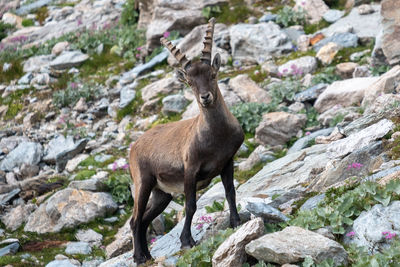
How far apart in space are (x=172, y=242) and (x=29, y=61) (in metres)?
18.1

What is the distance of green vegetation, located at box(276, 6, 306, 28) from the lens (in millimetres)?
20281

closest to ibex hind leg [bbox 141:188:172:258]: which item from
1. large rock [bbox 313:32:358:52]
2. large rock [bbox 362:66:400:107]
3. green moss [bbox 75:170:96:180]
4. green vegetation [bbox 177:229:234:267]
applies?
green vegetation [bbox 177:229:234:267]

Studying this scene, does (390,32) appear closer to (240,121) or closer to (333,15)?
(240,121)

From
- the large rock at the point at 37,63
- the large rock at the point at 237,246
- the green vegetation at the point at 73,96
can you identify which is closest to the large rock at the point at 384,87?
the large rock at the point at 237,246

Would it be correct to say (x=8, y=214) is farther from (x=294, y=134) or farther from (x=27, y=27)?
(x=27, y=27)

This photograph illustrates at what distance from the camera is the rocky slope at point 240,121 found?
6.64m

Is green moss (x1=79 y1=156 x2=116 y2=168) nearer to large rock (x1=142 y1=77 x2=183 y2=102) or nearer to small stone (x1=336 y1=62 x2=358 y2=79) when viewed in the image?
large rock (x1=142 y1=77 x2=183 y2=102)

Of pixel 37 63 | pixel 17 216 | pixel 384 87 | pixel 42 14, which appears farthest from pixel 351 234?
pixel 42 14

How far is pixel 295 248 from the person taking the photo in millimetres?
5953

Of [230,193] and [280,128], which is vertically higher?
[230,193]

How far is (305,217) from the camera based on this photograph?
22.0 feet

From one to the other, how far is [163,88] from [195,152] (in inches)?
427

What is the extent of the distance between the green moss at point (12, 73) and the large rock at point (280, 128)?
14.3 metres

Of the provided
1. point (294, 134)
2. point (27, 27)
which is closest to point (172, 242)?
point (294, 134)
